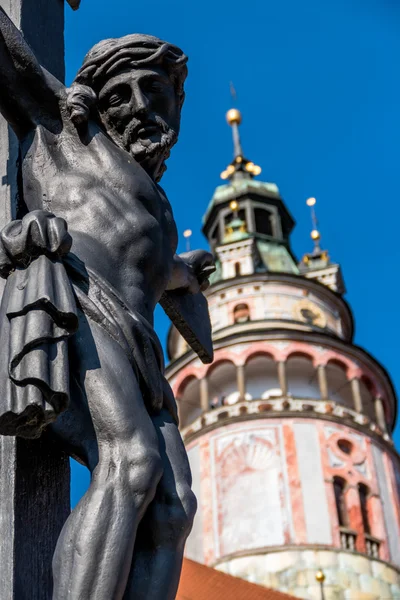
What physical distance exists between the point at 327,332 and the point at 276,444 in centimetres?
465

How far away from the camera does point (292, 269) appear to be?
149 feet

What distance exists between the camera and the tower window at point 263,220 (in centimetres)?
4838

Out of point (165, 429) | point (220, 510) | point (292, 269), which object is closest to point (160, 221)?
point (165, 429)

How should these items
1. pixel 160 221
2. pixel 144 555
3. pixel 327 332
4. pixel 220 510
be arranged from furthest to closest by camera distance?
pixel 327 332
pixel 220 510
pixel 160 221
pixel 144 555

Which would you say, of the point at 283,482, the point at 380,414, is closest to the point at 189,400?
the point at 283,482

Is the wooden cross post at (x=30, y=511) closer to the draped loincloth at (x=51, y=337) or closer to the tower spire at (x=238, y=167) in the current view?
the draped loincloth at (x=51, y=337)

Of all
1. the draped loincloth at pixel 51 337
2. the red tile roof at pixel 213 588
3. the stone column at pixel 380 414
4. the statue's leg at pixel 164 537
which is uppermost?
the stone column at pixel 380 414

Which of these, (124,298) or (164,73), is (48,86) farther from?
(124,298)

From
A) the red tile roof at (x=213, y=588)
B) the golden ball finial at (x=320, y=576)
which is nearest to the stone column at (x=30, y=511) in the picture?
the red tile roof at (x=213, y=588)

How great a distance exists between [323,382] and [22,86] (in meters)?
35.2

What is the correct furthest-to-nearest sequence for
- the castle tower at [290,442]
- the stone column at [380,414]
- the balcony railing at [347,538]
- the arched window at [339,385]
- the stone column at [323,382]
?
the arched window at [339,385] < the stone column at [380,414] < the stone column at [323,382] < the balcony railing at [347,538] < the castle tower at [290,442]

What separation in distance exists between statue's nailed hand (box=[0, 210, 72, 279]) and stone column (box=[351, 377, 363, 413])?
35.7 m

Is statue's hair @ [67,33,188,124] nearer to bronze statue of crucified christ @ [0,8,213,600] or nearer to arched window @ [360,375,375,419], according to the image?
bronze statue of crucified christ @ [0,8,213,600]

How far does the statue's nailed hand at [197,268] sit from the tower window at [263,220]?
44.0 meters
